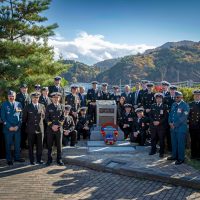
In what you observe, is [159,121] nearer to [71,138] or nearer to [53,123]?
[71,138]

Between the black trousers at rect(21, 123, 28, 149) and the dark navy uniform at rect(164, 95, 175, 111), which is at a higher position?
the dark navy uniform at rect(164, 95, 175, 111)

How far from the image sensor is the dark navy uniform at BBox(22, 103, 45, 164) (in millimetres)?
9938

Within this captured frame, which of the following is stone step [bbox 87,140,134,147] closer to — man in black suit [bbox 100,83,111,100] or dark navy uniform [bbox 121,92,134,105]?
dark navy uniform [bbox 121,92,134,105]

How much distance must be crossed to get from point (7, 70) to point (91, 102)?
357 cm

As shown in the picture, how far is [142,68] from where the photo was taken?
217ft

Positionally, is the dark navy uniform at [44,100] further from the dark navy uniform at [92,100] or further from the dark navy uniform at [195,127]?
the dark navy uniform at [195,127]

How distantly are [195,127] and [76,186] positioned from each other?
4.05m

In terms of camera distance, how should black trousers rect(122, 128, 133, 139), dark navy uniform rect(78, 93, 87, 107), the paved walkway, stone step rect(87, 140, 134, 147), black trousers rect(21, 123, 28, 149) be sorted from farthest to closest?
dark navy uniform rect(78, 93, 87, 107) → black trousers rect(122, 128, 133, 139) → stone step rect(87, 140, 134, 147) → black trousers rect(21, 123, 28, 149) → the paved walkway

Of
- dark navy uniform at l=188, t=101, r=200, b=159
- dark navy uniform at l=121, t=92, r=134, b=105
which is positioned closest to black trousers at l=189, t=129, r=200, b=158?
dark navy uniform at l=188, t=101, r=200, b=159

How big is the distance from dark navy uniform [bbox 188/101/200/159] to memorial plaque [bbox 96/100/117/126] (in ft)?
11.2

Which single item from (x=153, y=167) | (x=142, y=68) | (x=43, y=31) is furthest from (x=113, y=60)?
(x=153, y=167)

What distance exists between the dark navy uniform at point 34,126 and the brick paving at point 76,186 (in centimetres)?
66

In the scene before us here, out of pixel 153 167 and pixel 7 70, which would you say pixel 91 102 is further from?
pixel 153 167

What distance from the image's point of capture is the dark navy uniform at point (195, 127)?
10.1 m
